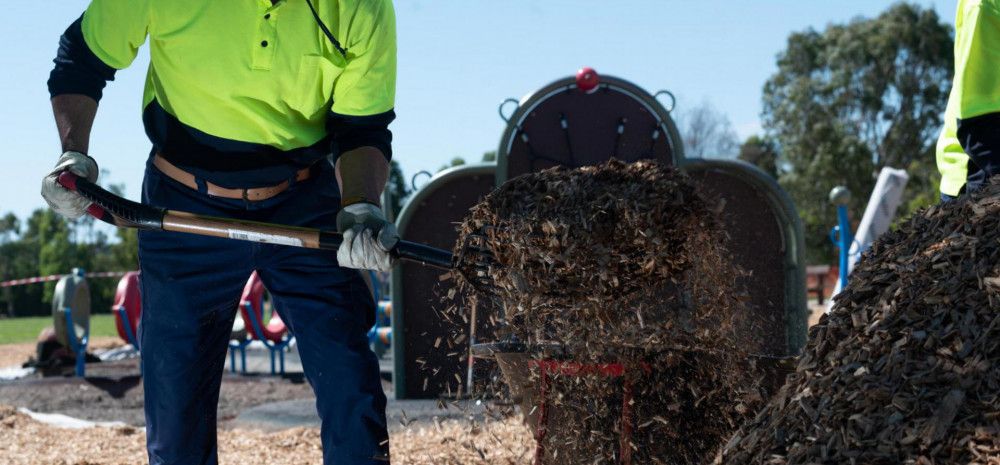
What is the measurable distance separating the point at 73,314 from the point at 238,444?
230 inches

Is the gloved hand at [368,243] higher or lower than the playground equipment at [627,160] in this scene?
lower

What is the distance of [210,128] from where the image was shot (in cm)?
298

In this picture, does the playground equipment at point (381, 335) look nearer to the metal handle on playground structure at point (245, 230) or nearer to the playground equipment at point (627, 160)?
the playground equipment at point (627, 160)

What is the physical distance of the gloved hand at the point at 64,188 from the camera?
2.98 meters

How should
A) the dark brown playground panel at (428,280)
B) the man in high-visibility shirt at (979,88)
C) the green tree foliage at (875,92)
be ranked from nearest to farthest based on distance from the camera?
the man in high-visibility shirt at (979,88), the dark brown playground panel at (428,280), the green tree foliage at (875,92)

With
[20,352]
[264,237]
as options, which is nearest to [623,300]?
[264,237]

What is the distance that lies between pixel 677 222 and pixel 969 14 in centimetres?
141

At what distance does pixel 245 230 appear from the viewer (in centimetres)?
284

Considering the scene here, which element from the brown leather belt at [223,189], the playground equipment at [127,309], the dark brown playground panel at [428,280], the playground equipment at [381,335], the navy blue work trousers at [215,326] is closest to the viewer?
the navy blue work trousers at [215,326]

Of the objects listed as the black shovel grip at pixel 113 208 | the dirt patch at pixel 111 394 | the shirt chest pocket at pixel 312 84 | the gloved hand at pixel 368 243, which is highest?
the shirt chest pocket at pixel 312 84

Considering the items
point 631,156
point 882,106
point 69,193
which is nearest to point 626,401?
point 69,193

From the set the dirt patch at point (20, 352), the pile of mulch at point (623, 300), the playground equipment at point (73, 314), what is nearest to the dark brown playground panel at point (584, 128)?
the pile of mulch at point (623, 300)

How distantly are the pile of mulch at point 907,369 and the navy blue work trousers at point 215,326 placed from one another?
0.97 m

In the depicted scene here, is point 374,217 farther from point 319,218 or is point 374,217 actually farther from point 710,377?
point 710,377
